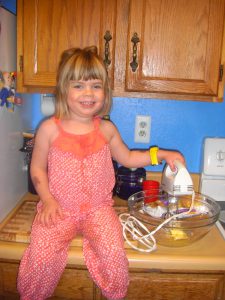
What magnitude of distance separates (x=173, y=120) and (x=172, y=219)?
0.58 meters

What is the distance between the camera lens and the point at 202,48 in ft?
3.64

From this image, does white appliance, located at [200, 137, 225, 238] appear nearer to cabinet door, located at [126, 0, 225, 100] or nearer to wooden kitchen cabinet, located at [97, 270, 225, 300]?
cabinet door, located at [126, 0, 225, 100]

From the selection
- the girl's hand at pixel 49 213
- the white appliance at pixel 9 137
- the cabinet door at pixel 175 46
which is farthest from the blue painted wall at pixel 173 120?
the girl's hand at pixel 49 213

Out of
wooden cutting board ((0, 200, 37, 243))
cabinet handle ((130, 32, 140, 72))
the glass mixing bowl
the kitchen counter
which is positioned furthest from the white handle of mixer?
wooden cutting board ((0, 200, 37, 243))

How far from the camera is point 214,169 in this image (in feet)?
4.77

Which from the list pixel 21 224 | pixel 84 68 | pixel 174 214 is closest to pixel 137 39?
pixel 84 68

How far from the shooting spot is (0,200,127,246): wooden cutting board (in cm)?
104

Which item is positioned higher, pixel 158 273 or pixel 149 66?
pixel 149 66

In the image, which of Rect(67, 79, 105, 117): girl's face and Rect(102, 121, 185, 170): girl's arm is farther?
Rect(102, 121, 185, 170): girl's arm

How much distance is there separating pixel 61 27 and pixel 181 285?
95 centimetres

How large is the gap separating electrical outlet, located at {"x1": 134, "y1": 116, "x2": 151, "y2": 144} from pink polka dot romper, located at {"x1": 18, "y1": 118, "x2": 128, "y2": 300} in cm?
A: 39

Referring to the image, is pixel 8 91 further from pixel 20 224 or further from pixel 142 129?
pixel 142 129

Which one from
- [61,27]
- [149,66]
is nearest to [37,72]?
[61,27]

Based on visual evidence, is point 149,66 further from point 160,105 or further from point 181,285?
point 181,285
